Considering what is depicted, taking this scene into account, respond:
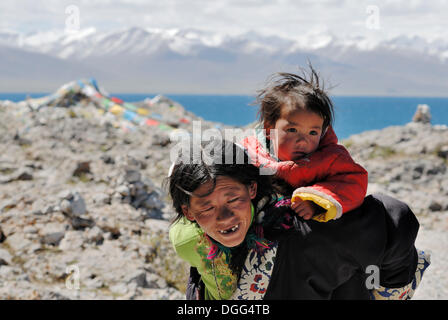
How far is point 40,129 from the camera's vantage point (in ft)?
37.4

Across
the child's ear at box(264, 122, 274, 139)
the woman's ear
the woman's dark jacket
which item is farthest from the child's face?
the woman's dark jacket

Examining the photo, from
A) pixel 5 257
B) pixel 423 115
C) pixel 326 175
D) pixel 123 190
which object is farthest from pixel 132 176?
pixel 423 115

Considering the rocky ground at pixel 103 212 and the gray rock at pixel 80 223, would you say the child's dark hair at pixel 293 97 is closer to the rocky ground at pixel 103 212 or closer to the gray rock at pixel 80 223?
the rocky ground at pixel 103 212

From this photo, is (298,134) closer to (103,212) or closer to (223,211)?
(223,211)

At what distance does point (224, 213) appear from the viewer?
64.6 inches

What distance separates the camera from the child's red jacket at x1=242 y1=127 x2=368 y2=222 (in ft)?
5.49

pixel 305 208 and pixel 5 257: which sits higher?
pixel 305 208

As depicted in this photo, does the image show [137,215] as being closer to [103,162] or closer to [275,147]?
[103,162]

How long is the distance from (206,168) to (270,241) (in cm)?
39

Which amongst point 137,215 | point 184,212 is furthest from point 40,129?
point 184,212

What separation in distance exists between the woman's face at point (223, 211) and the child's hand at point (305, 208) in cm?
21

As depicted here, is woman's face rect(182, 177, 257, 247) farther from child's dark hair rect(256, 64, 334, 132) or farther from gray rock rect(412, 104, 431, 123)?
gray rock rect(412, 104, 431, 123)

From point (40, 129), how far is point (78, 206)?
23.6ft

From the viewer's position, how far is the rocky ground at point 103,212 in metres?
4.08
